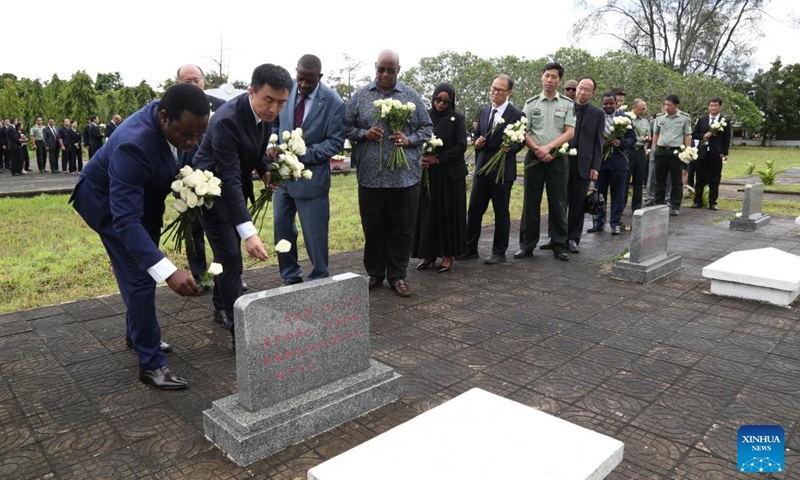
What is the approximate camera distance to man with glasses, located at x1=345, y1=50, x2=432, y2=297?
5156mm

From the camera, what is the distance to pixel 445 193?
6137 mm

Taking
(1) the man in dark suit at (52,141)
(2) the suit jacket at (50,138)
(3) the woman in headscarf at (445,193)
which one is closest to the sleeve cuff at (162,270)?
(3) the woman in headscarf at (445,193)

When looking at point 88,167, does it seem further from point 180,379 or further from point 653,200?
point 653,200

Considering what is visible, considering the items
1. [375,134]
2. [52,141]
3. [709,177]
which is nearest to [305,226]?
[375,134]

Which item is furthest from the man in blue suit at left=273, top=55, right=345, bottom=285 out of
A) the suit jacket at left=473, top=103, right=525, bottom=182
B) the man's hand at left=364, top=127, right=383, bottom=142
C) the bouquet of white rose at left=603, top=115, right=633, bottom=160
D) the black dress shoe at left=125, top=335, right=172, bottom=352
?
the bouquet of white rose at left=603, top=115, right=633, bottom=160

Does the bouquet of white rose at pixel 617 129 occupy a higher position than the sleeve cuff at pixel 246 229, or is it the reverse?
the bouquet of white rose at pixel 617 129

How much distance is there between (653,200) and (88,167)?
1043 centimetres

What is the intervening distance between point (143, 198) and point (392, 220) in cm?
262

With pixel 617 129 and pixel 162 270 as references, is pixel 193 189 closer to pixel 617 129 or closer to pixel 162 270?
pixel 162 270

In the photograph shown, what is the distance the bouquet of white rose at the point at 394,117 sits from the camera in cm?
495

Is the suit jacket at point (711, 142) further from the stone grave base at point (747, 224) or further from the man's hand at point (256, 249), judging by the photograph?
the man's hand at point (256, 249)

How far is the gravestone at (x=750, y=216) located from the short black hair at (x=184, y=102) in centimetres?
869

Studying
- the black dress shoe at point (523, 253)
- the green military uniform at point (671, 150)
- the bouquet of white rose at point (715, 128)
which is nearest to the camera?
the black dress shoe at point (523, 253)

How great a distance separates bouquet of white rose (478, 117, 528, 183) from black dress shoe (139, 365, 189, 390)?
4.10 meters
